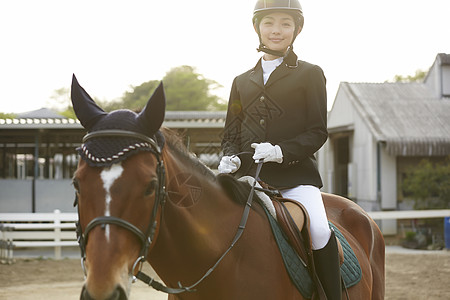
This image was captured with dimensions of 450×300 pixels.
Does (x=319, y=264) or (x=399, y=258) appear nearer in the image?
(x=319, y=264)

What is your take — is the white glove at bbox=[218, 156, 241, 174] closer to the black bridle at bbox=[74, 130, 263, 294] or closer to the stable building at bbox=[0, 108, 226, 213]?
the black bridle at bbox=[74, 130, 263, 294]

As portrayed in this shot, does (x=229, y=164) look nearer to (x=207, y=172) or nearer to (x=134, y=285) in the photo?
(x=207, y=172)

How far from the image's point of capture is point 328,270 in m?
2.57

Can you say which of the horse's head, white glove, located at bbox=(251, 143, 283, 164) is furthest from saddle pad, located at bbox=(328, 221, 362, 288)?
the horse's head

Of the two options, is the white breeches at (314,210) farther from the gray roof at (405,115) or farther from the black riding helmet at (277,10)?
the gray roof at (405,115)

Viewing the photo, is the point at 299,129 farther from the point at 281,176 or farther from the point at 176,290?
the point at 176,290

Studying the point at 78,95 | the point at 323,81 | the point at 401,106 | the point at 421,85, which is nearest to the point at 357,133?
the point at 401,106

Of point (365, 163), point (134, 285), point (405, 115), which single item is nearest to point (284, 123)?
point (134, 285)

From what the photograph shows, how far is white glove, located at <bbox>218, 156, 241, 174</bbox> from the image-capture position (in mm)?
2559

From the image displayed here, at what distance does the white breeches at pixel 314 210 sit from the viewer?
2559 mm

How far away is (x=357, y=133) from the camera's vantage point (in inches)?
655

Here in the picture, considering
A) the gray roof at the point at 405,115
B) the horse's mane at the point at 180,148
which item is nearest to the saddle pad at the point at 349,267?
the horse's mane at the point at 180,148

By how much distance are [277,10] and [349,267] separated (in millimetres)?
1636

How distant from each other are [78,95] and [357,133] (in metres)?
15.6
